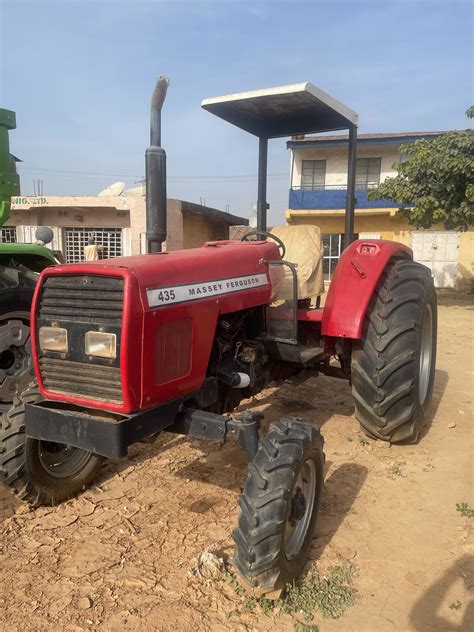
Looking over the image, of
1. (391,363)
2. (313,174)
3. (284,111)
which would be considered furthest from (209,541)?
(313,174)

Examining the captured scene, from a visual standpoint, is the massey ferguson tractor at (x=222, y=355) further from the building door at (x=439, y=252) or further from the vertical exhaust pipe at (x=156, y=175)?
the building door at (x=439, y=252)

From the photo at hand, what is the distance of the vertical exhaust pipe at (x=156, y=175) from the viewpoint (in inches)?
106

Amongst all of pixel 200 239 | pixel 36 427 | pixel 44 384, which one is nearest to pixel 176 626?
pixel 36 427

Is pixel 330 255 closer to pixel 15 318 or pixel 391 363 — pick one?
pixel 391 363

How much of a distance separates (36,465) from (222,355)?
1204 mm

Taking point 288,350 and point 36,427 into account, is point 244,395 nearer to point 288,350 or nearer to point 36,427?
point 288,350

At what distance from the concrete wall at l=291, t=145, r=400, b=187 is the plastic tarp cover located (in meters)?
15.5

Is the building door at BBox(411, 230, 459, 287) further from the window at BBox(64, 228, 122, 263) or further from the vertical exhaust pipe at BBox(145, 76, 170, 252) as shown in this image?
the vertical exhaust pipe at BBox(145, 76, 170, 252)

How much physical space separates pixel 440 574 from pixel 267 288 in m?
1.82

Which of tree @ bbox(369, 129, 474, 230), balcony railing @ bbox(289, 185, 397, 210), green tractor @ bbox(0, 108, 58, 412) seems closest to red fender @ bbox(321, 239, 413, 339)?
green tractor @ bbox(0, 108, 58, 412)

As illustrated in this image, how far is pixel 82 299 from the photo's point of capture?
7.90 feet

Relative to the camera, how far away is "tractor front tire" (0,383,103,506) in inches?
109

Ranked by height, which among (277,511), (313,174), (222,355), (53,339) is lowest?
(277,511)

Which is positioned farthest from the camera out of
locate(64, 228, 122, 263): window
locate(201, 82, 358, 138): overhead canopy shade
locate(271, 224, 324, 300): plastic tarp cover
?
locate(64, 228, 122, 263): window
